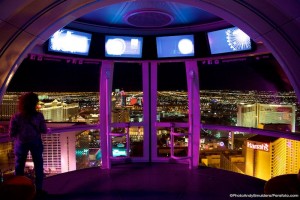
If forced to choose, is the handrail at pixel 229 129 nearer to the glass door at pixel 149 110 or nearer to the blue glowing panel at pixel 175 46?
the glass door at pixel 149 110

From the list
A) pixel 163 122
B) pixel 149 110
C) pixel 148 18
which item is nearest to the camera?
pixel 148 18

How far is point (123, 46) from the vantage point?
4.66 m

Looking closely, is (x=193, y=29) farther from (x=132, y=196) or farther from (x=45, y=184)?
(x=45, y=184)

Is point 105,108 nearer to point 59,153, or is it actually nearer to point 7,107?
point 59,153

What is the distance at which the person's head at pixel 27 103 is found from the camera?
3.07 meters

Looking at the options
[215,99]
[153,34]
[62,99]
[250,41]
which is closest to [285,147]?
→ [215,99]

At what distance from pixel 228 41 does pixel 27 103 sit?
126 inches

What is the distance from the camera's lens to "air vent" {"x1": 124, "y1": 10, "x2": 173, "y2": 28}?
3.76m

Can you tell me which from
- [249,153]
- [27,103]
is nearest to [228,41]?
[249,153]

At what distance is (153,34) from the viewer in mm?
4730

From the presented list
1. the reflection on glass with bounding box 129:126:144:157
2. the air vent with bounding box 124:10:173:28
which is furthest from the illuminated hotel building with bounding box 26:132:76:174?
the air vent with bounding box 124:10:173:28

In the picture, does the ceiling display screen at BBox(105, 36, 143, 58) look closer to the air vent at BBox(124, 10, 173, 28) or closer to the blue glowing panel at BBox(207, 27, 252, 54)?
the air vent at BBox(124, 10, 173, 28)

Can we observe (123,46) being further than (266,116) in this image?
Yes

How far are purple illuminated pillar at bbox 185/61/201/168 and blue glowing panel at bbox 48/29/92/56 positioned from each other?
2129mm
